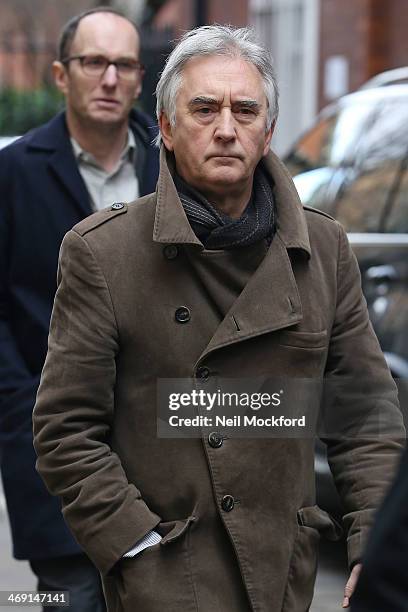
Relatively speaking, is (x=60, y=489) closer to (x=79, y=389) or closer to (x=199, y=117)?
(x=79, y=389)

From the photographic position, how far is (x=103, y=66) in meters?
4.79

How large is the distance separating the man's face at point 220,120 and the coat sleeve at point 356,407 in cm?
34

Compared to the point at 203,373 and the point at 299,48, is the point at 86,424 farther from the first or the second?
the point at 299,48

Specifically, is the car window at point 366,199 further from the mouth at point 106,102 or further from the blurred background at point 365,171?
the mouth at point 106,102

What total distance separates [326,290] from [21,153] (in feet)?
5.55

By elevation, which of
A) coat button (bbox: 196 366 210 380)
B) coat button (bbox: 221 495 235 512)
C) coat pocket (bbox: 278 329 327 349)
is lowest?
coat button (bbox: 221 495 235 512)

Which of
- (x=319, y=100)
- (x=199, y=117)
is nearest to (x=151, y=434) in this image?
(x=199, y=117)

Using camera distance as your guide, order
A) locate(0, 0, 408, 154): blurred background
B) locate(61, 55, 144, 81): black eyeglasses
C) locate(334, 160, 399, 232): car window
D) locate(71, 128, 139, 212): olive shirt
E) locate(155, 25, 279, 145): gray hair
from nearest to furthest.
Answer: locate(155, 25, 279, 145): gray hair, locate(71, 128, 139, 212): olive shirt, locate(61, 55, 144, 81): black eyeglasses, locate(334, 160, 399, 232): car window, locate(0, 0, 408, 154): blurred background

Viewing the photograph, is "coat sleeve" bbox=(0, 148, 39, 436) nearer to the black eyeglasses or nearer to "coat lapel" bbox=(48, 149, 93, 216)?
"coat lapel" bbox=(48, 149, 93, 216)

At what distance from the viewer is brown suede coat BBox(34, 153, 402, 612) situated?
3.06 m

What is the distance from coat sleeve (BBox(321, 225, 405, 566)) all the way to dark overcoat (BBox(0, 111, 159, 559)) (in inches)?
53.5

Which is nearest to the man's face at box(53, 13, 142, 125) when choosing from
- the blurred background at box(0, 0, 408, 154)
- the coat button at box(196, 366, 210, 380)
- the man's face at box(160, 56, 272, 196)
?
the man's face at box(160, 56, 272, 196)

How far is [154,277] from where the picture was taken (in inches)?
124

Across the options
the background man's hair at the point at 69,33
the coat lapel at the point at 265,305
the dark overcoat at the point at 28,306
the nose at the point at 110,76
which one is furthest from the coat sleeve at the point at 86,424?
the background man's hair at the point at 69,33
